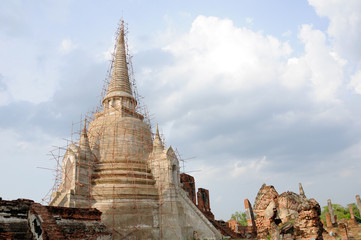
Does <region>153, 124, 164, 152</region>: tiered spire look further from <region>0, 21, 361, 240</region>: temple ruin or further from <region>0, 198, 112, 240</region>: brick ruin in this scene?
<region>0, 198, 112, 240</region>: brick ruin

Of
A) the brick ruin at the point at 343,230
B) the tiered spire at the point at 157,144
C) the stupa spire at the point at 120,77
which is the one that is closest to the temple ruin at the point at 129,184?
the tiered spire at the point at 157,144

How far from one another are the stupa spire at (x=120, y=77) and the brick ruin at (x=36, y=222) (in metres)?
14.9

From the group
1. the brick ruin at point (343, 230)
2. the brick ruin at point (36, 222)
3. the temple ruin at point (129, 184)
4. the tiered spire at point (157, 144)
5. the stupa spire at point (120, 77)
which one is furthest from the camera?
the stupa spire at point (120, 77)

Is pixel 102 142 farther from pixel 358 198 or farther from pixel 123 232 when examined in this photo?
pixel 358 198

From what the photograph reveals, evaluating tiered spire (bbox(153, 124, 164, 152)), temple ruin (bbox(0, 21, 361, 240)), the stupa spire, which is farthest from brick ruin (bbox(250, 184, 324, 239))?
the stupa spire

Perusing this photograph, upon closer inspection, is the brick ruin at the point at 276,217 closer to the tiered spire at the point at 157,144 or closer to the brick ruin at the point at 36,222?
the brick ruin at the point at 36,222

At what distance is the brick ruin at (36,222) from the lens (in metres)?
8.67

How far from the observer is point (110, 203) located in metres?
17.0

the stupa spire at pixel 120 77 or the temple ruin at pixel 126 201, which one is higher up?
the stupa spire at pixel 120 77

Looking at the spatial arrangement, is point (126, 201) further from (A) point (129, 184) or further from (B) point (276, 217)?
(B) point (276, 217)

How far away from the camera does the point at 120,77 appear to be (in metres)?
26.1

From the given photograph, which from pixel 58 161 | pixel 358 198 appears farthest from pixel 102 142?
pixel 358 198

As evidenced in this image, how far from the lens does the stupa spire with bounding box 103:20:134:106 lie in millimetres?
25094

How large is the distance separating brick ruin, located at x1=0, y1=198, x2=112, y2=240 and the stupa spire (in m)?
14.9
